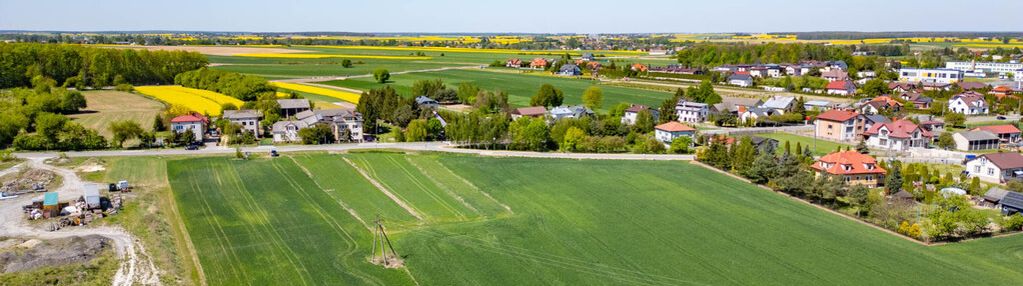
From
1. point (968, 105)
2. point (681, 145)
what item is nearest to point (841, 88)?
point (968, 105)

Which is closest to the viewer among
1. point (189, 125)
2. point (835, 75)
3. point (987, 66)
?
point (189, 125)

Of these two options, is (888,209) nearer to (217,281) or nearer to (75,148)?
(217,281)

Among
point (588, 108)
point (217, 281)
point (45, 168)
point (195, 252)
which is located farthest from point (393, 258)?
point (588, 108)

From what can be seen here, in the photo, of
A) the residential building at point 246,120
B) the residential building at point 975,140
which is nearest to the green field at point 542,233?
the residential building at point 246,120

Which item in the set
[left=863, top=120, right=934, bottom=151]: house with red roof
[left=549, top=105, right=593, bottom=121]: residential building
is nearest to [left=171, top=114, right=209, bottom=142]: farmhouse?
[left=549, top=105, right=593, bottom=121]: residential building

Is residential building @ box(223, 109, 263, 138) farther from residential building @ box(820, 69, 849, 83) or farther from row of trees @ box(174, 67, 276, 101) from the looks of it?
residential building @ box(820, 69, 849, 83)

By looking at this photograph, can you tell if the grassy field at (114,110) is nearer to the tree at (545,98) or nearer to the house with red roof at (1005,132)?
the tree at (545,98)

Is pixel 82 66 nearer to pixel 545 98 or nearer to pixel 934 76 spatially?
pixel 545 98
